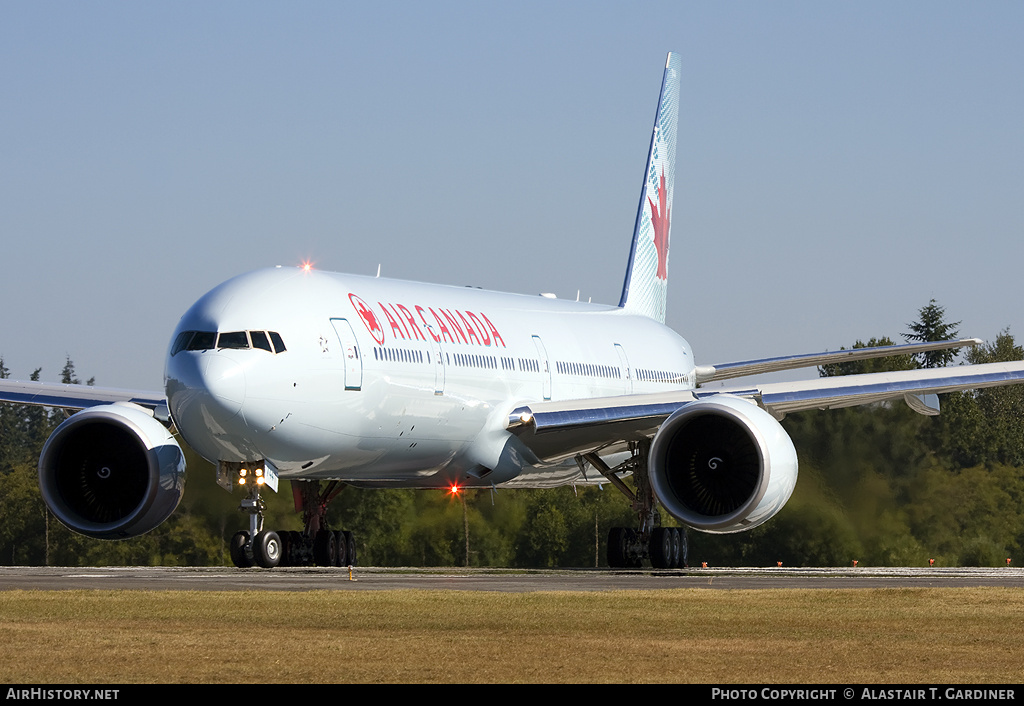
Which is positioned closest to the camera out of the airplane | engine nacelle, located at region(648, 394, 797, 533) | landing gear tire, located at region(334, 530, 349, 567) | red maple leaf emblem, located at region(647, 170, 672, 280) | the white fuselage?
the white fuselage

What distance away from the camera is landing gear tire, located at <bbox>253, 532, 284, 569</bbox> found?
20.8 m

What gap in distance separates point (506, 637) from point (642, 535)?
1415 cm

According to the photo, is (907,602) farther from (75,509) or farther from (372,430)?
(75,509)

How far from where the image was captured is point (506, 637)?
1207cm

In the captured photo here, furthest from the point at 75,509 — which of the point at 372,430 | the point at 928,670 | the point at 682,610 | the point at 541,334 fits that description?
the point at 928,670

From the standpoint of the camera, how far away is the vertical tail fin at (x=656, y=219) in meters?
34.2

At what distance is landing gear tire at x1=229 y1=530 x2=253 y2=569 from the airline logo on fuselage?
2.98m

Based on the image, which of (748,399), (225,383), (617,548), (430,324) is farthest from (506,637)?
(617,548)

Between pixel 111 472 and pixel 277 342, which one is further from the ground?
pixel 277 342

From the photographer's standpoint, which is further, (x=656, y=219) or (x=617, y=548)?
(x=656, y=219)

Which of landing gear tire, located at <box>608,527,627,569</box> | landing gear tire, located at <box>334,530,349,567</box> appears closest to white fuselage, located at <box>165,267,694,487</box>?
landing gear tire, located at <box>334,530,349,567</box>

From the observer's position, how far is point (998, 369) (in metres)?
24.4

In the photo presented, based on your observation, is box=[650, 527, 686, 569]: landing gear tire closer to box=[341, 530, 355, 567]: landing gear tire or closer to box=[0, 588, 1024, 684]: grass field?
box=[341, 530, 355, 567]: landing gear tire

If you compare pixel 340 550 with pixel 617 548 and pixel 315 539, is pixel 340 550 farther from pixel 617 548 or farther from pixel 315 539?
pixel 617 548
